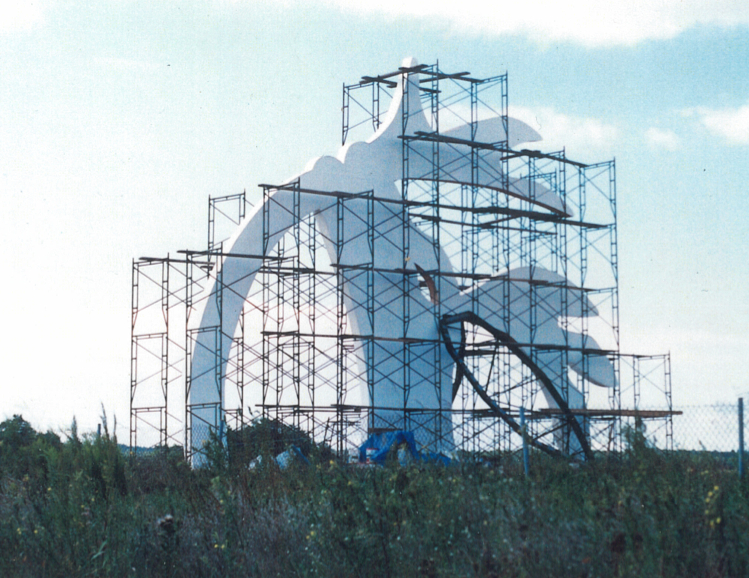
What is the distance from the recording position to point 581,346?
31188 millimetres

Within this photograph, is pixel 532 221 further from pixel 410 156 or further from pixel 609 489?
pixel 609 489

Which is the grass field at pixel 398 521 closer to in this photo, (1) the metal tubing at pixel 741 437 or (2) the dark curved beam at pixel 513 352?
(1) the metal tubing at pixel 741 437

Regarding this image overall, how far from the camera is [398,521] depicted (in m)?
10.1

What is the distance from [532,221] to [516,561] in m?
22.7

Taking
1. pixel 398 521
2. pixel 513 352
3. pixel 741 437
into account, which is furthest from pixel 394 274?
pixel 398 521

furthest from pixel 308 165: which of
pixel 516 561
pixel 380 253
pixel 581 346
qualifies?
pixel 516 561

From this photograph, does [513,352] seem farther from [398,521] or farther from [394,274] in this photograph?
[398,521]

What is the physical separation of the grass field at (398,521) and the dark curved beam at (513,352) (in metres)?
14.2

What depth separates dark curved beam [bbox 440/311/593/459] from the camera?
27500mm

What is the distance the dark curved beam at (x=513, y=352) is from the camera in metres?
27.5

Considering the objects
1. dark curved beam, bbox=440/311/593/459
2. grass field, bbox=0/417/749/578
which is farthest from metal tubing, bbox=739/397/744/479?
dark curved beam, bbox=440/311/593/459

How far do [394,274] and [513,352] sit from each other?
165 inches

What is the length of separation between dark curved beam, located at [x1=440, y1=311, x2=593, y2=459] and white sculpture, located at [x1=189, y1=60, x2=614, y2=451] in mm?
281

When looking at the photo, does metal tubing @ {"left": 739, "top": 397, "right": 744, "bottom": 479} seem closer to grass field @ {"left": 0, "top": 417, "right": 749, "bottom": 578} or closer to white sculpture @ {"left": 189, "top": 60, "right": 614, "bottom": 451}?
grass field @ {"left": 0, "top": 417, "right": 749, "bottom": 578}
